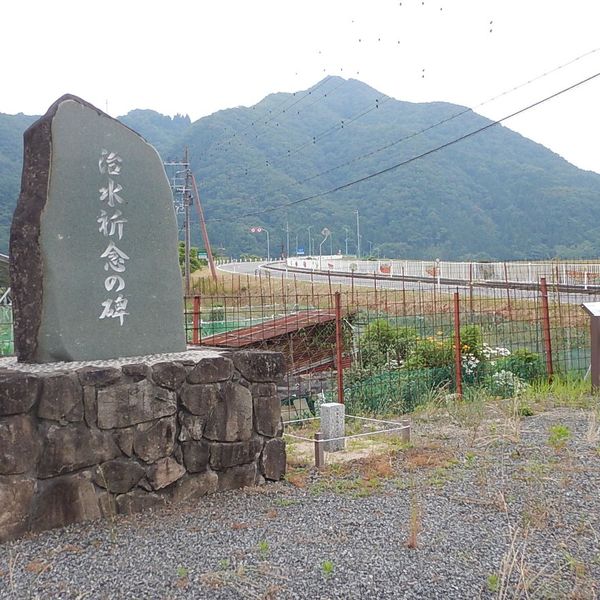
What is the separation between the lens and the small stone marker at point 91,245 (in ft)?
14.3

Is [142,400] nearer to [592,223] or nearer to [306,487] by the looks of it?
[306,487]

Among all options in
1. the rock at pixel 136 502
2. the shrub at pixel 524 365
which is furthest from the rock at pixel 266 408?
the shrub at pixel 524 365

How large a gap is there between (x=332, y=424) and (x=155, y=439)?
1894 millimetres

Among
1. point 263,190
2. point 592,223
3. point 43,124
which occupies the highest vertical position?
point 263,190

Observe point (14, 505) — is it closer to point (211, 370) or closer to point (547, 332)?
point (211, 370)

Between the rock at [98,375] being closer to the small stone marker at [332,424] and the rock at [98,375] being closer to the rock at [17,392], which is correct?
the rock at [17,392]

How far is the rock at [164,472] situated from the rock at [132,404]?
0.28m

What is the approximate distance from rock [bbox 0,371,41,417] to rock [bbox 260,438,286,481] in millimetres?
1611

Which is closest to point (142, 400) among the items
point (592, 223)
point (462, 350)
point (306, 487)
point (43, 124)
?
point (306, 487)

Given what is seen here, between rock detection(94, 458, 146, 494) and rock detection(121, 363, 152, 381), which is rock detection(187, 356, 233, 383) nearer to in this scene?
rock detection(121, 363, 152, 381)

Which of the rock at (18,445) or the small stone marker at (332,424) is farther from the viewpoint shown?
the small stone marker at (332,424)

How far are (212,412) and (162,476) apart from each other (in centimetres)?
52

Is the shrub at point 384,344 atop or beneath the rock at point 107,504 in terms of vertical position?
atop

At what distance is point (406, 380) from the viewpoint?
8.13 metres
